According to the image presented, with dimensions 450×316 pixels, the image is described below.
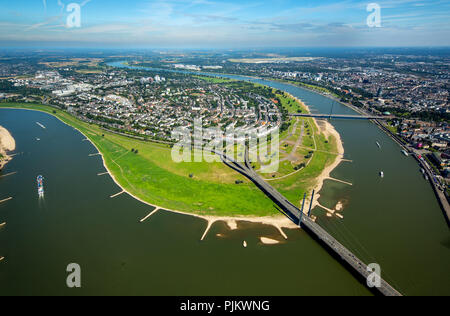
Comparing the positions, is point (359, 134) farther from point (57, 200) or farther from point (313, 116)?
point (57, 200)

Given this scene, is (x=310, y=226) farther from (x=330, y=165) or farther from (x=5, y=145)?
(x=5, y=145)

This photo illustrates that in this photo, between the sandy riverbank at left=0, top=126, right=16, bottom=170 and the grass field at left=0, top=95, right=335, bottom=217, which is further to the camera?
the sandy riverbank at left=0, top=126, right=16, bottom=170

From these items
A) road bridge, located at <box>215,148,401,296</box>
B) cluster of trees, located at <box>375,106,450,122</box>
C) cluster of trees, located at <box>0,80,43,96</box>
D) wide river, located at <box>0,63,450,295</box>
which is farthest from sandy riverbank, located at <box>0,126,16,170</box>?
cluster of trees, located at <box>375,106,450,122</box>

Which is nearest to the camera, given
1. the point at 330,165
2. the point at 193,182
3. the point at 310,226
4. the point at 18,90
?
the point at 310,226

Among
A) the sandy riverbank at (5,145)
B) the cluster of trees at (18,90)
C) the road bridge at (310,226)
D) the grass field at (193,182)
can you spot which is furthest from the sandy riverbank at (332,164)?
the cluster of trees at (18,90)

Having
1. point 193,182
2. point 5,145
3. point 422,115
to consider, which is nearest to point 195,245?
point 193,182

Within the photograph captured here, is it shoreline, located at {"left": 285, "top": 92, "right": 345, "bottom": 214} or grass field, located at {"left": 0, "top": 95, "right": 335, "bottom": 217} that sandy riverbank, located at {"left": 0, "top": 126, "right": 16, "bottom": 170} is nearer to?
grass field, located at {"left": 0, "top": 95, "right": 335, "bottom": 217}
